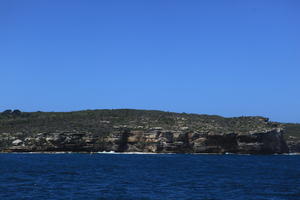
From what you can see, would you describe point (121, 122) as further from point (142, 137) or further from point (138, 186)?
point (138, 186)

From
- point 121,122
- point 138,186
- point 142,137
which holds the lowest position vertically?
point 138,186

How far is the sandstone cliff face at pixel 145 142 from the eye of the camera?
435ft

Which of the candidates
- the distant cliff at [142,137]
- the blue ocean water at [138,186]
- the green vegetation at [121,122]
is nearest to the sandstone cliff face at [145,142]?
the distant cliff at [142,137]

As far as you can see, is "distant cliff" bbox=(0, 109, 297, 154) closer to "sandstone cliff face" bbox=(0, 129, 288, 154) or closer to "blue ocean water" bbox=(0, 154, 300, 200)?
"sandstone cliff face" bbox=(0, 129, 288, 154)

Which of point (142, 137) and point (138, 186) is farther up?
point (142, 137)

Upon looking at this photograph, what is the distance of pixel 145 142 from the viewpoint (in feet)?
451

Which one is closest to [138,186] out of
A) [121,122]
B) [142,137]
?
[142,137]

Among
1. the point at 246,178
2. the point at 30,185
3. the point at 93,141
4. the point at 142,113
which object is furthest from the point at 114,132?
the point at 30,185

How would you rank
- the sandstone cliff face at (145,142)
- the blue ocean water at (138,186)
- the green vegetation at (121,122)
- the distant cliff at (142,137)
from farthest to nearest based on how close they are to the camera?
the green vegetation at (121,122), the distant cliff at (142,137), the sandstone cliff face at (145,142), the blue ocean water at (138,186)

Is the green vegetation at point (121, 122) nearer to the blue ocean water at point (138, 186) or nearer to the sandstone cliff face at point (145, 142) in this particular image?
the sandstone cliff face at point (145, 142)

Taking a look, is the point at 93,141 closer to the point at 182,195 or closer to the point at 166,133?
the point at 166,133

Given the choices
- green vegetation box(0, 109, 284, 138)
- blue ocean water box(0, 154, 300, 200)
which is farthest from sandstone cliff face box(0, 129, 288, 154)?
blue ocean water box(0, 154, 300, 200)

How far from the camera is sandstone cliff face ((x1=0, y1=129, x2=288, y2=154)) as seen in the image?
435 feet

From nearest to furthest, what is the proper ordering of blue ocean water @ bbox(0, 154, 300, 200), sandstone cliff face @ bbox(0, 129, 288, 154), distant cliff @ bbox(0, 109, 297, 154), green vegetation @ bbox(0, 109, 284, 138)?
1. blue ocean water @ bbox(0, 154, 300, 200)
2. sandstone cliff face @ bbox(0, 129, 288, 154)
3. distant cliff @ bbox(0, 109, 297, 154)
4. green vegetation @ bbox(0, 109, 284, 138)
